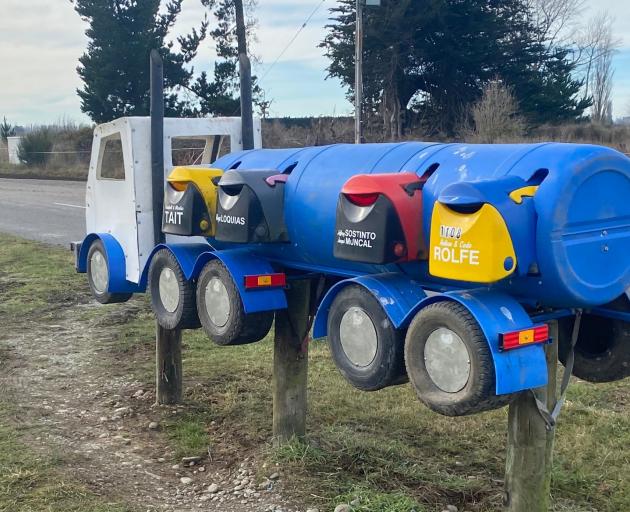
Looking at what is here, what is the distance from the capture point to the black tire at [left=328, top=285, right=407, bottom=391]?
3119 millimetres

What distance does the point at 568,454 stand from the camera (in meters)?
4.91

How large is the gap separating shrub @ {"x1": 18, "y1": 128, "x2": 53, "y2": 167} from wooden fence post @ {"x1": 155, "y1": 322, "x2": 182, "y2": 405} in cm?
3389

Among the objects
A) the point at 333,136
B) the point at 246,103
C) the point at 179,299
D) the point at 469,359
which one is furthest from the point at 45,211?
the point at 469,359

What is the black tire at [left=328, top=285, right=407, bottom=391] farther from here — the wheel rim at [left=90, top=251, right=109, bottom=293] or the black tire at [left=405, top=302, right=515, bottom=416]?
the wheel rim at [left=90, top=251, right=109, bottom=293]

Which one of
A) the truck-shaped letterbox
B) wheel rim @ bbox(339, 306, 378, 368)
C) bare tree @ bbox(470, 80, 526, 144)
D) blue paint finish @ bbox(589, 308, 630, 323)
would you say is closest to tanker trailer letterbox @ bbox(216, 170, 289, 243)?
the truck-shaped letterbox

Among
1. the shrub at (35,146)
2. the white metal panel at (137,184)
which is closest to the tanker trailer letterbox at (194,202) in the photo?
the white metal panel at (137,184)

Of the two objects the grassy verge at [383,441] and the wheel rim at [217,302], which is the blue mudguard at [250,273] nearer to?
the wheel rim at [217,302]

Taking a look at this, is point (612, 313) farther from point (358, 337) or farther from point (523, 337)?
point (358, 337)

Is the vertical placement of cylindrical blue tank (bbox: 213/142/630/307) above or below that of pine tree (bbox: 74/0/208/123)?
below

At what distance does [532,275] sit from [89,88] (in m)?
31.1

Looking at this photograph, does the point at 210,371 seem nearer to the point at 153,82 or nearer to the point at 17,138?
the point at 153,82

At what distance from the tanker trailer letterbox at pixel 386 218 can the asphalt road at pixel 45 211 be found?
447 inches

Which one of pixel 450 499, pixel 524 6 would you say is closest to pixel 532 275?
pixel 450 499

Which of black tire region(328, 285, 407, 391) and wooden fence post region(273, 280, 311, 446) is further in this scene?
wooden fence post region(273, 280, 311, 446)
